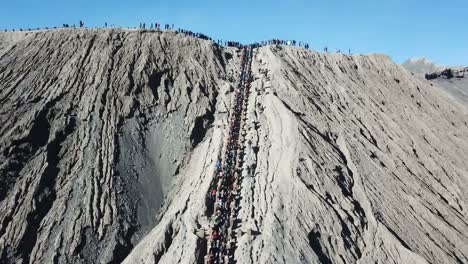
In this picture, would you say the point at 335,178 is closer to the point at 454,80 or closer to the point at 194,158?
the point at 194,158

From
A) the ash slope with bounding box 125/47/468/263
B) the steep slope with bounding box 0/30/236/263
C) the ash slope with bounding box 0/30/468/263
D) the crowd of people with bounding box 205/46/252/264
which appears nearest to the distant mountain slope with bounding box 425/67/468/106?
the ash slope with bounding box 125/47/468/263

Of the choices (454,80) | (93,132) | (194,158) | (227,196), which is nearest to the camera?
(227,196)

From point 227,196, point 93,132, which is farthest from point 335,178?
point 93,132

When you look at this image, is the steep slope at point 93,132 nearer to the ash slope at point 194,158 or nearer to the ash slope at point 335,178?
the ash slope at point 194,158

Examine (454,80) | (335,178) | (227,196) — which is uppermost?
(454,80)

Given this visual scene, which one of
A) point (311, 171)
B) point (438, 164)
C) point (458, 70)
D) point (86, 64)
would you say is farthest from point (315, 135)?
point (458, 70)

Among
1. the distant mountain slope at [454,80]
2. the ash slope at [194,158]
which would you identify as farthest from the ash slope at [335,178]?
the distant mountain slope at [454,80]

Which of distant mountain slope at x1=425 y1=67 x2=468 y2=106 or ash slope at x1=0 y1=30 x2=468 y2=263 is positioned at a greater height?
distant mountain slope at x1=425 y1=67 x2=468 y2=106

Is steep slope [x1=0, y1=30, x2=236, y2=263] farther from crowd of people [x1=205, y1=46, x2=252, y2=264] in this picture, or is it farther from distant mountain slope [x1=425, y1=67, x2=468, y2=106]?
distant mountain slope [x1=425, y1=67, x2=468, y2=106]
